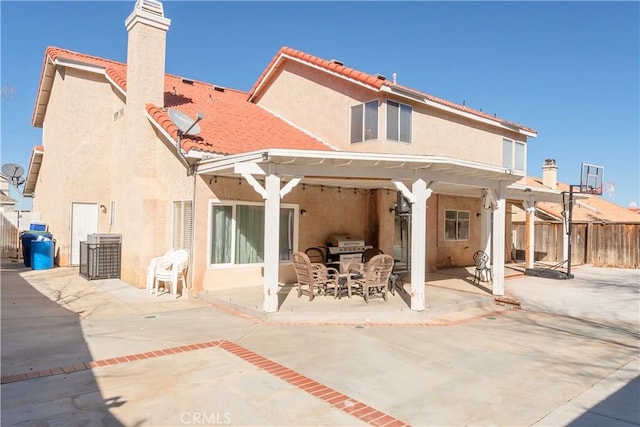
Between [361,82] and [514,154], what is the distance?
8.71 meters

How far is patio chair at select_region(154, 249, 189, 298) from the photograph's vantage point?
10.2 metres

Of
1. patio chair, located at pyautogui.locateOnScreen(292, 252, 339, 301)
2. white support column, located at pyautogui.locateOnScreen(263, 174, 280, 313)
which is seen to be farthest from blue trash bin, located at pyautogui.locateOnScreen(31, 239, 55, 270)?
white support column, located at pyautogui.locateOnScreen(263, 174, 280, 313)

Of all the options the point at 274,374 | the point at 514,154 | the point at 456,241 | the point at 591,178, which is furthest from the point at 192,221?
the point at 591,178

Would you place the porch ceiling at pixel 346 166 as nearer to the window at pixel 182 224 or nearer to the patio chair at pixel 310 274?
the window at pixel 182 224

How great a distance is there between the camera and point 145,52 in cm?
1158

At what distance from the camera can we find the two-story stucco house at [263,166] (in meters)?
8.77

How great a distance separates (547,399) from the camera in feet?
15.8

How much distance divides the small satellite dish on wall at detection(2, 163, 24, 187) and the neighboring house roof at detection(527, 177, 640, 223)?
28.4 meters

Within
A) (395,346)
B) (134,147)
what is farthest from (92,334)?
(134,147)

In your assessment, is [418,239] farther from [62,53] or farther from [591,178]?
[591,178]

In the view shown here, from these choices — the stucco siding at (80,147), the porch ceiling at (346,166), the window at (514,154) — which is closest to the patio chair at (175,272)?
the porch ceiling at (346,166)

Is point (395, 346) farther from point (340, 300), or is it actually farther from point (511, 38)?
point (511, 38)

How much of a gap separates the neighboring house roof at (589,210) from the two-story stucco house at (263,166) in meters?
9.40

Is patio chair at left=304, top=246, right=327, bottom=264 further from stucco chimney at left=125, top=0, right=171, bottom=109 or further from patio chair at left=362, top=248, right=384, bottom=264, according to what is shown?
stucco chimney at left=125, top=0, right=171, bottom=109
